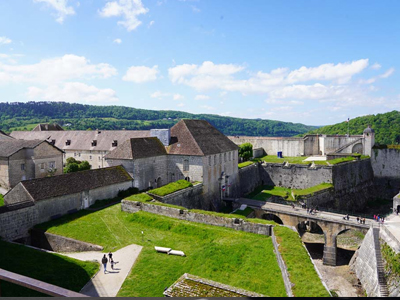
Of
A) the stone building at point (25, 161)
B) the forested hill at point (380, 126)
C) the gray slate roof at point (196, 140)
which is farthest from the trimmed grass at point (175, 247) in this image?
the forested hill at point (380, 126)

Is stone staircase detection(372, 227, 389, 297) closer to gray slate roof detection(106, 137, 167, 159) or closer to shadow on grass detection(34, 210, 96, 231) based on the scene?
gray slate roof detection(106, 137, 167, 159)

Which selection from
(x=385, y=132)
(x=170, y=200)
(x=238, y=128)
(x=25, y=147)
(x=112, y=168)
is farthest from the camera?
(x=238, y=128)

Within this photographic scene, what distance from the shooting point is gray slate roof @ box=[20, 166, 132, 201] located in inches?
941

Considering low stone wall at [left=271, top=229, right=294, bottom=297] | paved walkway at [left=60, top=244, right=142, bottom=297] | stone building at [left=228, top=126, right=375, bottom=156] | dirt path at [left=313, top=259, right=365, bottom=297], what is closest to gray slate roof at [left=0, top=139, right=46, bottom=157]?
paved walkway at [left=60, top=244, right=142, bottom=297]

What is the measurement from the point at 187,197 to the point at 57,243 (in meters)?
12.7

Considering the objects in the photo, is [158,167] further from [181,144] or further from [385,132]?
[385,132]

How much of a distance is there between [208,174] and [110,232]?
1463 cm

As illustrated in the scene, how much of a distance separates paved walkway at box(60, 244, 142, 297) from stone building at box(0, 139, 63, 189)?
17.2m

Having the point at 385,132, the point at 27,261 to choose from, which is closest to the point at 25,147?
the point at 27,261

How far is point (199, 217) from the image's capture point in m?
22.5

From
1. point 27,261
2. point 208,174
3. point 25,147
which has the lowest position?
point 27,261

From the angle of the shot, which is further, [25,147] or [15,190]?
[25,147]

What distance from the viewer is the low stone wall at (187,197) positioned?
2767cm

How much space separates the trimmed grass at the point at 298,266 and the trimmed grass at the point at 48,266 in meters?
10.1
